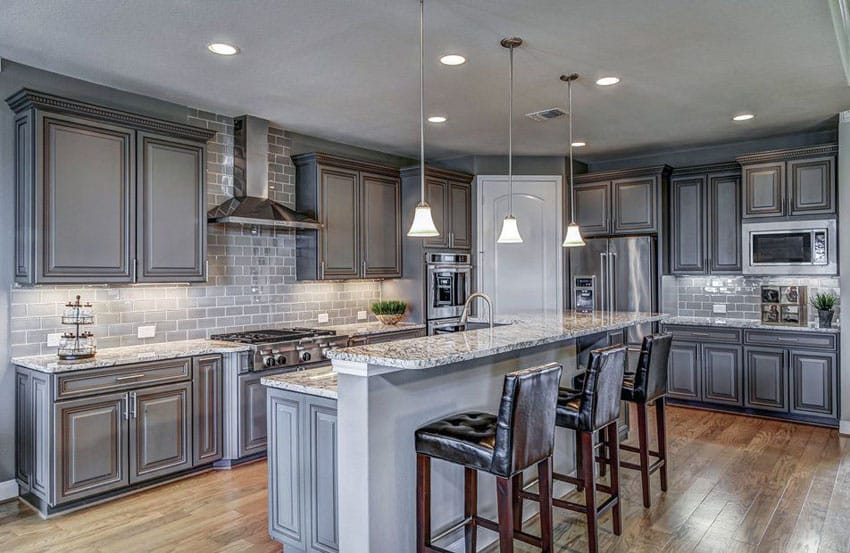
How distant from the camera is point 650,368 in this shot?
11.6ft

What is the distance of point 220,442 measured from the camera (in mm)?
4156

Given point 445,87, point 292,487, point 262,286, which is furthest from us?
point 262,286

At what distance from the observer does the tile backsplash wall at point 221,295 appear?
12.3ft

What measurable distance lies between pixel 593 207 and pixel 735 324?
194 cm

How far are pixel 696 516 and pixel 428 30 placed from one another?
3126 millimetres

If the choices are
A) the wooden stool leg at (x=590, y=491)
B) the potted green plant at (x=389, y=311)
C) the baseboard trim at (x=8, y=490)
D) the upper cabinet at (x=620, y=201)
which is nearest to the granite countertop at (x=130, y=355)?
the baseboard trim at (x=8, y=490)

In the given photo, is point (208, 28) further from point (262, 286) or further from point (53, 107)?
point (262, 286)

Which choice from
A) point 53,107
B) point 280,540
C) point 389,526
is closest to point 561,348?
point 389,526

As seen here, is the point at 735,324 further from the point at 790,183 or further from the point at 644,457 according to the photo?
the point at 644,457

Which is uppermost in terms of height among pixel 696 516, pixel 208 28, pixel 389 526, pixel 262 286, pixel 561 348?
pixel 208 28

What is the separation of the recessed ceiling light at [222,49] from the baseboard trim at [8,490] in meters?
2.94

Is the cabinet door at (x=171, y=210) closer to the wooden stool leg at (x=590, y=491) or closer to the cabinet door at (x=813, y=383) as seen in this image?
the wooden stool leg at (x=590, y=491)

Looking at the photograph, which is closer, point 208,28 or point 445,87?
point 208,28

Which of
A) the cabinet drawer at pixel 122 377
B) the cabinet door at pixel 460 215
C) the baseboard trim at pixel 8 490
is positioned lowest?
the baseboard trim at pixel 8 490
